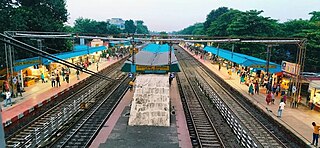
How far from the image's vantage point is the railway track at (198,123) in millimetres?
13508

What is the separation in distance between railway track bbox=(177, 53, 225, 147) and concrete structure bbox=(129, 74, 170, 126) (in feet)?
6.03

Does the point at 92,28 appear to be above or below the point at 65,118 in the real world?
above

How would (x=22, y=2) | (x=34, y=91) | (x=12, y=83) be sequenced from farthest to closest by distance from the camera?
1. (x=22, y=2)
2. (x=34, y=91)
3. (x=12, y=83)

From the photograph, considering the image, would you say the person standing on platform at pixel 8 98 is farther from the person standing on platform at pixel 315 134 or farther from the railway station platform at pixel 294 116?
the person standing on platform at pixel 315 134

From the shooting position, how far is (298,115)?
1758 centimetres

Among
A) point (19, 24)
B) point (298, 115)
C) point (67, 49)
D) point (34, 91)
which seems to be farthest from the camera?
point (67, 49)

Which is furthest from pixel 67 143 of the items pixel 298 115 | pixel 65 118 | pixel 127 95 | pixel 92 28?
pixel 92 28

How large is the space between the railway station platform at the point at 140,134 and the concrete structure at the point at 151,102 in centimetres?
48

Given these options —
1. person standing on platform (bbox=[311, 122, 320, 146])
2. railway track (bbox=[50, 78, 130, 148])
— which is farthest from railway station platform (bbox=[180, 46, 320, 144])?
railway track (bbox=[50, 78, 130, 148])

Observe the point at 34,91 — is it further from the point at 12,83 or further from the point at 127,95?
the point at 127,95

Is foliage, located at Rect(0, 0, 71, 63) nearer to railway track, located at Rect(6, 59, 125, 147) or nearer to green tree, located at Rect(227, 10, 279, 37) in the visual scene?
railway track, located at Rect(6, 59, 125, 147)

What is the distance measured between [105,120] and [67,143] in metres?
3.46

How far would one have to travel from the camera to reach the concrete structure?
15.3 meters

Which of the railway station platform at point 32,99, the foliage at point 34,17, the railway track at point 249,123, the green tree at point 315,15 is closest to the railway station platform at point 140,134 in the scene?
the railway track at point 249,123
